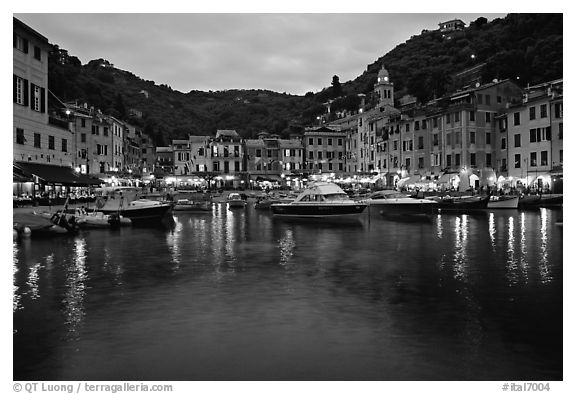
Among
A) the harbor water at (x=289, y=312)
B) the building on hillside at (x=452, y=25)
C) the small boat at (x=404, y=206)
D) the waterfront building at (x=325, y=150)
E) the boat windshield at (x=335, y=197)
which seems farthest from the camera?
the building on hillside at (x=452, y=25)

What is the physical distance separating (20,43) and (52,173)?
946cm

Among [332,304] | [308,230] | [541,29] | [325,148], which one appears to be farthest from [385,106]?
[332,304]

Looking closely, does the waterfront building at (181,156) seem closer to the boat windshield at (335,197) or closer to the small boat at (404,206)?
the small boat at (404,206)

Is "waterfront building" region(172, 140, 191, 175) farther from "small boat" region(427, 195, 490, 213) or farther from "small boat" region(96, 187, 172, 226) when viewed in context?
"small boat" region(96, 187, 172, 226)

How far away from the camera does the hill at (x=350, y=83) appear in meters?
84.2

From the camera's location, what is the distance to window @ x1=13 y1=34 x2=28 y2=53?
105 feet

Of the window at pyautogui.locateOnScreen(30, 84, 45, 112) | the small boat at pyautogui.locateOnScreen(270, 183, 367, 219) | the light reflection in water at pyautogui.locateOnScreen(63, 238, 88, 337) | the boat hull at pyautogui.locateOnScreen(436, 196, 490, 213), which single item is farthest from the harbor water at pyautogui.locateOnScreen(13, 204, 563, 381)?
the boat hull at pyautogui.locateOnScreen(436, 196, 490, 213)

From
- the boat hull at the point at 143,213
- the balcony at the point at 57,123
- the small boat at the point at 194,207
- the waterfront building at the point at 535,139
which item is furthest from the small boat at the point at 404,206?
the balcony at the point at 57,123

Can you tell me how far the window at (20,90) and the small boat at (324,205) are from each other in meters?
23.0

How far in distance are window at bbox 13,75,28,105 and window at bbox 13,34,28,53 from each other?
2058 mm

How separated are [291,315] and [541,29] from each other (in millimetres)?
94062

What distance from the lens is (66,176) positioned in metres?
38.8

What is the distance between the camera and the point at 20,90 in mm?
33094

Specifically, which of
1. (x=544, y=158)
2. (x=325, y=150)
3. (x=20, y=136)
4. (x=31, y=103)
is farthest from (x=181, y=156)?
(x=20, y=136)
